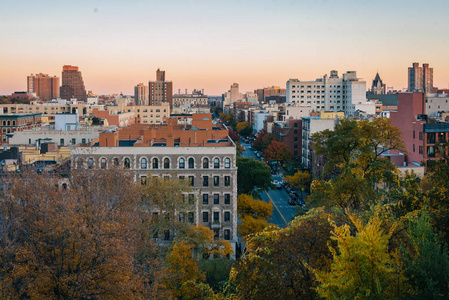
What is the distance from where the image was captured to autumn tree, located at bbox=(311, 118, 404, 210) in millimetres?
37781

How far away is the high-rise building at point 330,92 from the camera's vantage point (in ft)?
612

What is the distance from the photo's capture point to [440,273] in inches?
641

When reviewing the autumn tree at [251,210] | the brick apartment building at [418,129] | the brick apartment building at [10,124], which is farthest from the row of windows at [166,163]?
the brick apartment building at [10,124]

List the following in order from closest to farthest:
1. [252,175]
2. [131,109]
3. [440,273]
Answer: [440,273], [252,175], [131,109]

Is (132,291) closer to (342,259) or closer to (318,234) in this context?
(318,234)

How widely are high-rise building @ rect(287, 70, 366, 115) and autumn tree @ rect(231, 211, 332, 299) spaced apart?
169m

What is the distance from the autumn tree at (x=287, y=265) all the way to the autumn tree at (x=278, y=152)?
287ft

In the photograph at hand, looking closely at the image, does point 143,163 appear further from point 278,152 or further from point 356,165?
point 278,152

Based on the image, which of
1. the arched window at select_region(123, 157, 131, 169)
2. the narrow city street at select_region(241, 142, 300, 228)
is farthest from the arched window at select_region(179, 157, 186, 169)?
the narrow city street at select_region(241, 142, 300, 228)

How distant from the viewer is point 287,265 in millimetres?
21391

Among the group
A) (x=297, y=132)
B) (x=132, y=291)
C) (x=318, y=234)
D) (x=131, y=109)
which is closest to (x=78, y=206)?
(x=132, y=291)

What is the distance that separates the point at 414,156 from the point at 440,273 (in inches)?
1954

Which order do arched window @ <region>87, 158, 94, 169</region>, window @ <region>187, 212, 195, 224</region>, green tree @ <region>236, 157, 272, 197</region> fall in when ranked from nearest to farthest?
arched window @ <region>87, 158, 94, 169</region>
window @ <region>187, 212, 195, 224</region>
green tree @ <region>236, 157, 272, 197</region>

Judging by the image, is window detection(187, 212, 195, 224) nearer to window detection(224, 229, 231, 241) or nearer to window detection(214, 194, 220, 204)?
window detection(214, 194, 220, 204)
